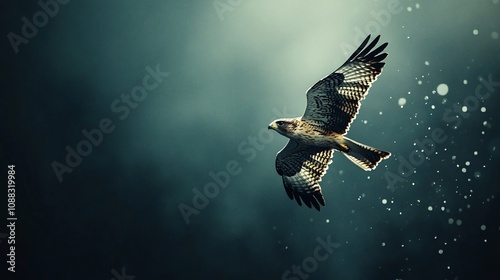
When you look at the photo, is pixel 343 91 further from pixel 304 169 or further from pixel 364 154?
pixel 304 169

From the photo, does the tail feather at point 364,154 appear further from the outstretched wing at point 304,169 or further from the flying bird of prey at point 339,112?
the outstretched wing at point 304,169

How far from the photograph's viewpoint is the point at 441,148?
8570 mm

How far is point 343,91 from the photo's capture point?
12.7ft

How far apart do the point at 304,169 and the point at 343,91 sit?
1.08 m

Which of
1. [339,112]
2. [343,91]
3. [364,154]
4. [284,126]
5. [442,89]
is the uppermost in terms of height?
[284,126]

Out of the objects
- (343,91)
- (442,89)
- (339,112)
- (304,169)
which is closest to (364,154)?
(339,112)

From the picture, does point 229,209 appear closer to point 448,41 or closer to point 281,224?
point 281,224

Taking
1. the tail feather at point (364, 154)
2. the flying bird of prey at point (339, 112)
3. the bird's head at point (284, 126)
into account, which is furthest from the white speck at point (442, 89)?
the bird's head at point (284, 126)

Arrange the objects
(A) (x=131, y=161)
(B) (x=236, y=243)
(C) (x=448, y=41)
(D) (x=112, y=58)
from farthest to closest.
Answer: (B) (x=236, y=243) → (A) (x=131, y=161) → (D) (x=112, y=58) → (C) (x=448, y=41)

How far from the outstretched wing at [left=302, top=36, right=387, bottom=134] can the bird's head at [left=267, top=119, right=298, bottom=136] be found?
153mm

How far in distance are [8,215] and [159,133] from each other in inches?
120

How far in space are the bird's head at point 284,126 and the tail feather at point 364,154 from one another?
20.2 inches

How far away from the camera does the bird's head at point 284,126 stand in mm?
3916

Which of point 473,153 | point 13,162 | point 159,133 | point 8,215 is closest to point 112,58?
point 159,133
